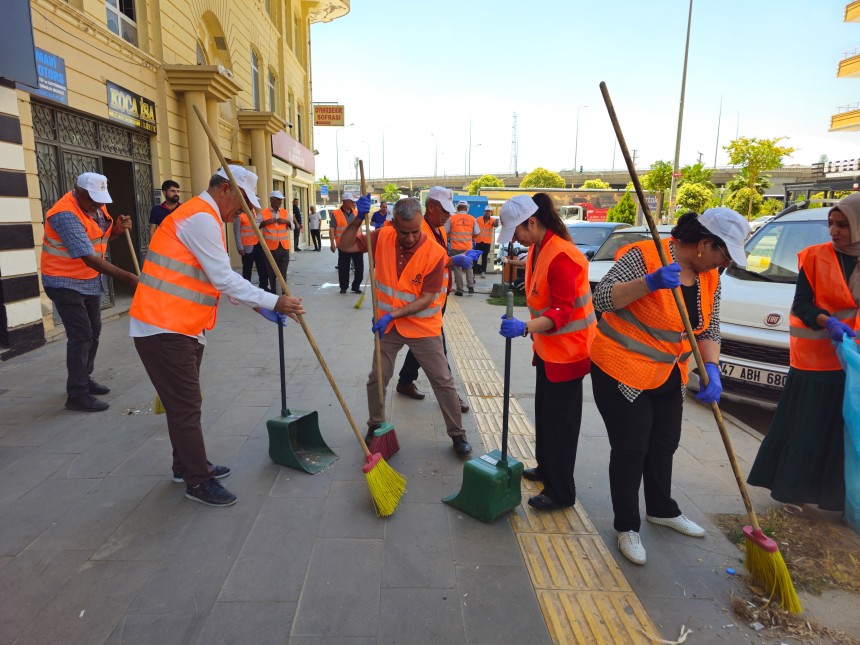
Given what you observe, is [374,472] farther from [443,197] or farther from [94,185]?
[94,185]

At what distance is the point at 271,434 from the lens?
3.58m

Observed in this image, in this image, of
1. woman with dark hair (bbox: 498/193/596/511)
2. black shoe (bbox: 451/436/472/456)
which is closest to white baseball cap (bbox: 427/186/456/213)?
woman with dark hair (bbox: 498/193/596/511)

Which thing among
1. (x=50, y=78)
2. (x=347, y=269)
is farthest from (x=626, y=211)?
(x=50, y=78)

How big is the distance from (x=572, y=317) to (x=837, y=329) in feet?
4.78

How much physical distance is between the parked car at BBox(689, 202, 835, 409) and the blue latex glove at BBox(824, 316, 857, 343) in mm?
1252

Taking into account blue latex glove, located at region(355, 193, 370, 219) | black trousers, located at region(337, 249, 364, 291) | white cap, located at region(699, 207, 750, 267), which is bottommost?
black trousers, located at region(337, 249, 364, 291)

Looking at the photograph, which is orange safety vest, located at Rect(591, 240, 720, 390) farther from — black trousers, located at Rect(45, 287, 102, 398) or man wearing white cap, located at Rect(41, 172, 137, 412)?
black trousers, located at Rect(45, 287, 102, 398)

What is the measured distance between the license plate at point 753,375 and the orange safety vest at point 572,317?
226 cm

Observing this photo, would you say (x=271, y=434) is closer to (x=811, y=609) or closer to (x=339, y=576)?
(x=339, y=576)

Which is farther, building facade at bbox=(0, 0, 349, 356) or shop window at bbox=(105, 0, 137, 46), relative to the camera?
shop window at bbox=(105, 0, 137, 46)

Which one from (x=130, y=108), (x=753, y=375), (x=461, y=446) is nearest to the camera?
(x=461, y=446)

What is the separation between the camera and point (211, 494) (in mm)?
3107

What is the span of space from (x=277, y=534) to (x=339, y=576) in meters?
0.50

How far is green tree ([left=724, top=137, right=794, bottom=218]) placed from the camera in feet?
88.9
